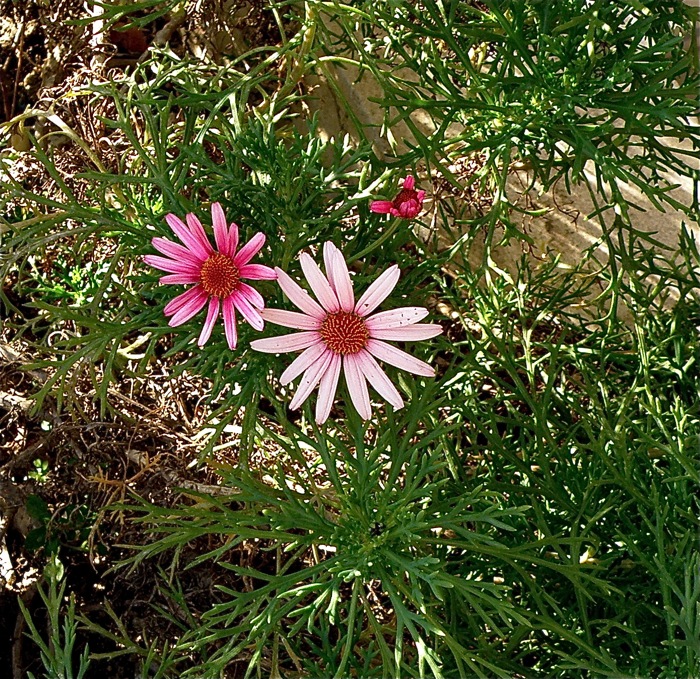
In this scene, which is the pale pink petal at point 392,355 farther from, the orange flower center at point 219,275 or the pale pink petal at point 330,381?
the orange flower center at point 219,275

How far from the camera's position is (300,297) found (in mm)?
906

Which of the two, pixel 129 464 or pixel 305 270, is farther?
pixel 129 464

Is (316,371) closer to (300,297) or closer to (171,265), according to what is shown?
(300,297)

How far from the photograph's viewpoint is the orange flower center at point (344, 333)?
93cm

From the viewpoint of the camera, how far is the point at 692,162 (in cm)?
154

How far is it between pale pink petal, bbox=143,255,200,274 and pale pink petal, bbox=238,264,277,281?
0.16 ft

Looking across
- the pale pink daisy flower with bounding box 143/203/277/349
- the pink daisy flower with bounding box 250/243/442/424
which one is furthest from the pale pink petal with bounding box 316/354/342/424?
the pale pink daisy flower with bounding box 143/203/277/349

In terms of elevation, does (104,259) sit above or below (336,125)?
below

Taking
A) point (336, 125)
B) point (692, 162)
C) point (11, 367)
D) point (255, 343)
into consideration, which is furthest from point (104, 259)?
point (692, 162)

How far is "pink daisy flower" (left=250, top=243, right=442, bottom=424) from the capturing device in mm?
897

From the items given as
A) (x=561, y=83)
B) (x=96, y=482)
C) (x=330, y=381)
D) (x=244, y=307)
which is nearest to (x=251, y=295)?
(x=244, y=307)

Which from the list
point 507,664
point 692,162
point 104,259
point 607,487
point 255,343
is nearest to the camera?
point 255,343

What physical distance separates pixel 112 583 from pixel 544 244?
37.7 inches

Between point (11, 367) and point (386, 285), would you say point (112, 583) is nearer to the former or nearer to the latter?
point (11, 367)
